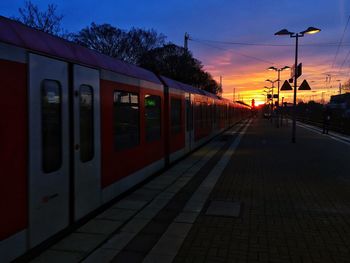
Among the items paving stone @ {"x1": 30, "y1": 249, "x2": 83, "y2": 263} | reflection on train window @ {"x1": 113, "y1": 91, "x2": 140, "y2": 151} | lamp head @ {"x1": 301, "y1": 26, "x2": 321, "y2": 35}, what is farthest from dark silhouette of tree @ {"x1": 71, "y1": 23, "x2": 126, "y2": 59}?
paving stone @ {"x1": 30, "y1": 249, "x2": 83, "y2": 263}

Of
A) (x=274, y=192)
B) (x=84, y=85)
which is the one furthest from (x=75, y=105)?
(x=274, y=192)

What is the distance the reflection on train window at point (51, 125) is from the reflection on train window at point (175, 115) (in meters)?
7.63

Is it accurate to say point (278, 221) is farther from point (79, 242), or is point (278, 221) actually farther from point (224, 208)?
point (79, 242)

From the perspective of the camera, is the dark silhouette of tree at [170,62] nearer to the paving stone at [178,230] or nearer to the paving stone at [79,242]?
the paving stone at [178,230]

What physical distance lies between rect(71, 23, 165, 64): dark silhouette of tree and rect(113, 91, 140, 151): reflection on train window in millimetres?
45269

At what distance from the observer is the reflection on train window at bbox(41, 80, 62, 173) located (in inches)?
199

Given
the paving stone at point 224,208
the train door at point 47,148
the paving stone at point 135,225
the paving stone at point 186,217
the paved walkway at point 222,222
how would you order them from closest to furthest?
1. the train door at point 47,148
2. the paved walkway at point 222,222
3. the paving stone at point 135,225
4. the paving stone at point 186,217
5. the paving stone at point 224,208

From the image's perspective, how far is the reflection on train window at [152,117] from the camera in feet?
33.0

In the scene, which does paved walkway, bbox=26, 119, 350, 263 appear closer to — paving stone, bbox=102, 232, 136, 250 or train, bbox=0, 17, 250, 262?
paving stone, bbox=102, 232, 136, 250

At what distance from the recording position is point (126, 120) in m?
8.41

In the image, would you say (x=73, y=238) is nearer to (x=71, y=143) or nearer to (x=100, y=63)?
(x=71, y=143)

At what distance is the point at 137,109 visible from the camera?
9102mm

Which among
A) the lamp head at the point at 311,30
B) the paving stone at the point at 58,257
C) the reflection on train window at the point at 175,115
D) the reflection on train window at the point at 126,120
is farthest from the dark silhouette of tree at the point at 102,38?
the paving stone at the point at 58,257

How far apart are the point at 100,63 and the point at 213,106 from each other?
18673 millimetres
